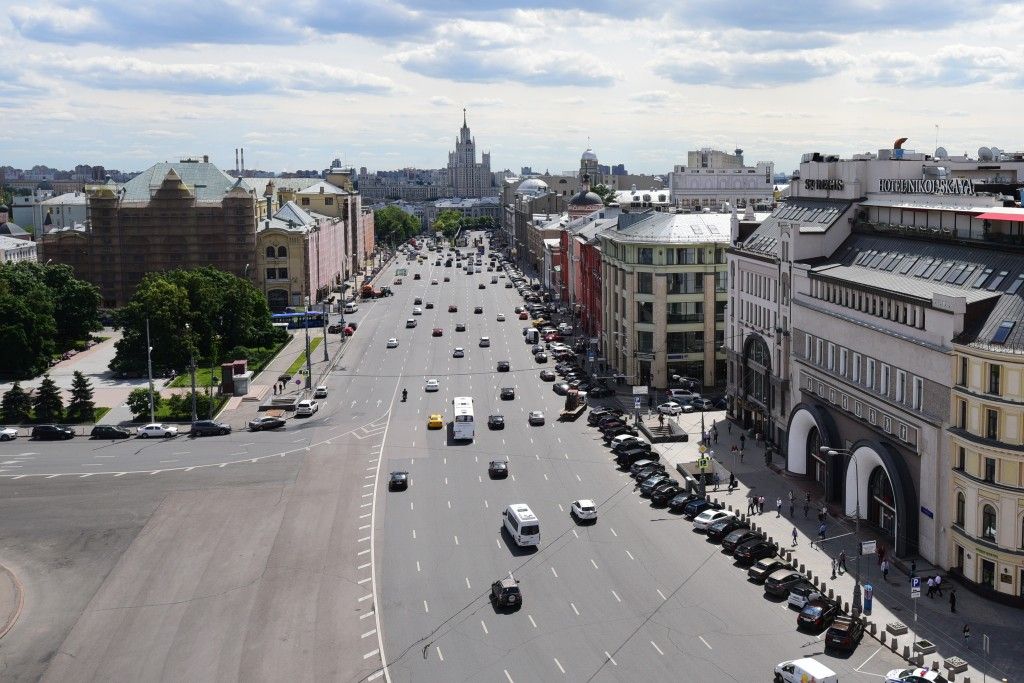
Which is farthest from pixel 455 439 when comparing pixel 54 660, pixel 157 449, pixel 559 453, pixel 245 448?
pixel 54 660

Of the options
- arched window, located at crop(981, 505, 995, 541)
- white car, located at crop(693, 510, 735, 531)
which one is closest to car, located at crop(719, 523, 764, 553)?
white car, located at crop(693, 510, 735, 531)

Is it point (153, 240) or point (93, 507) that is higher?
point (153, 240)

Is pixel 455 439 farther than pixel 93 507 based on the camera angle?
Yes

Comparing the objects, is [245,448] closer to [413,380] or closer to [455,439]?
[455,439]

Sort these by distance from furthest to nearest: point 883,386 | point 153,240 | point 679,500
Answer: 1. point 153,240
2. point 679,500
3. point 883,386

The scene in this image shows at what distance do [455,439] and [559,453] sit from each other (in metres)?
9.39

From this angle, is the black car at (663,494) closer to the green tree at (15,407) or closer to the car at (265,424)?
the car at (265,424)

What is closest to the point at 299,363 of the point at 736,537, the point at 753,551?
the point at 736,537

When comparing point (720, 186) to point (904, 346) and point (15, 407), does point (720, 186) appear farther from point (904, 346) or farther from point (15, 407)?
point (904, 346)

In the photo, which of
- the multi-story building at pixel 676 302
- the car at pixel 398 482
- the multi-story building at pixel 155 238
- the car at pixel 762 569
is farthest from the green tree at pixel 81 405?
the multi-story building at pixel 155 238

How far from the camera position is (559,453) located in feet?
269

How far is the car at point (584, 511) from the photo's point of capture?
63.0 metres

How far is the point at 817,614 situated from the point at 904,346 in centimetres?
1727

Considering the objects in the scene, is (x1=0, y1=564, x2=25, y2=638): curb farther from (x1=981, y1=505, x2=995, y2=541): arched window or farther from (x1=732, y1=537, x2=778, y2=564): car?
(x1=981, y1=505, x2=995, y2=541): arched window
